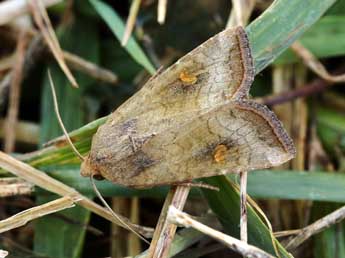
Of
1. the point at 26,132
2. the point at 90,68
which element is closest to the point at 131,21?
the point at 90,68

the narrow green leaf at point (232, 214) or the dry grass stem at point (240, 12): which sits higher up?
the dry grass stem at point (240, 12)

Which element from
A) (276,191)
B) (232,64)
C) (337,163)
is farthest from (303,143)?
(232,64)

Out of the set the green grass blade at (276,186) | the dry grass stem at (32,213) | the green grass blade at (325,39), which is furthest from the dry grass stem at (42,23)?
the green grass blade at (325,39)

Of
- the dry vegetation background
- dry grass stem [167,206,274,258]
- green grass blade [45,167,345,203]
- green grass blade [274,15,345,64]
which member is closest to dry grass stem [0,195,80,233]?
the dry vegetation background

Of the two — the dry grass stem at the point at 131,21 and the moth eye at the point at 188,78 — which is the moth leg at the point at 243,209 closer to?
the moth eye at the point at 188,78

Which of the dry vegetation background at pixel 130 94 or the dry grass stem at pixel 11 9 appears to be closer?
the dry vegetation background at pixel 130 94

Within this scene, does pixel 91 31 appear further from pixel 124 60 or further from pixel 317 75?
pixel 317 75
